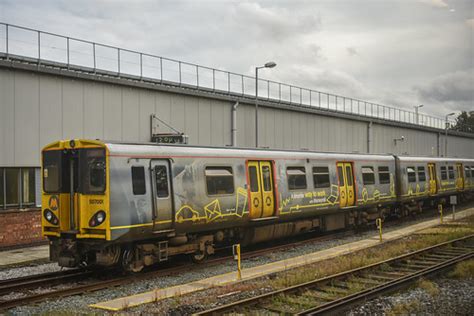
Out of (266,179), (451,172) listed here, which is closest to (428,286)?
(266,179)

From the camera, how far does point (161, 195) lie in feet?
40.1

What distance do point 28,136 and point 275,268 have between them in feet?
31.7

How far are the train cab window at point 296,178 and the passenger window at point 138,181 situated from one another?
5938 millimetres

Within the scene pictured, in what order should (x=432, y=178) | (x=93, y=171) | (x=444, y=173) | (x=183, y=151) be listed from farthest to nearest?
1. (x=444, y=173)
2. (x=432, y=178)
3. (x=183, y=151)
4. (x=93, y=171)

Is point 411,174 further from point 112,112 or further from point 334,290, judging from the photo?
point 334,290

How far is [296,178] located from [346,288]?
6258 mm

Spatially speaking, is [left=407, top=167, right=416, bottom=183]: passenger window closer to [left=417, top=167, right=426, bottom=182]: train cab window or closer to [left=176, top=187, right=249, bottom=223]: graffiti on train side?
[left=417, top=167, right=426, bottom=182]: train cab window

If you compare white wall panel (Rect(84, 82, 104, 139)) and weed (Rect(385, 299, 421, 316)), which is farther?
white wall panel (Rect(84, 82, 104, 139))

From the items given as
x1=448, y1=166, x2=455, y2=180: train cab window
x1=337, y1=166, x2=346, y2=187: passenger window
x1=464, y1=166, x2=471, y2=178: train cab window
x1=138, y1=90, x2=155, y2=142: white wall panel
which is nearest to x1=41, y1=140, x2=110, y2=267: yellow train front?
x1=138, y1=90, x2=155, y2=142: white wall panel

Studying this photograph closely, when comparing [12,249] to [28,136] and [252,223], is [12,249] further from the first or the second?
[252,223]

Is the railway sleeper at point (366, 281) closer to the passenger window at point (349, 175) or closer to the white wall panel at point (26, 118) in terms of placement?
the passenger window at point (349, 175)

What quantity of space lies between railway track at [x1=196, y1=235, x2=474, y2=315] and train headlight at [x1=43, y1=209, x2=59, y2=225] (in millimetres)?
5169

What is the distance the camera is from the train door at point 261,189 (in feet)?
49.2

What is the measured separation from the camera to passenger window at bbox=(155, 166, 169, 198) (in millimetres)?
12203
